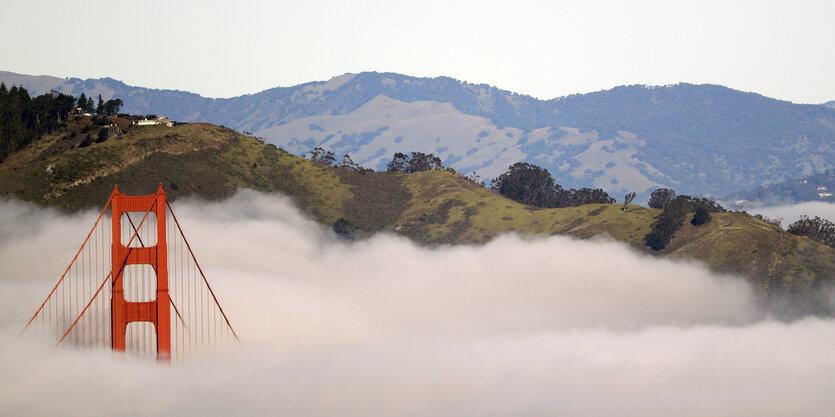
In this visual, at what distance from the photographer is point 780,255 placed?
189 metres

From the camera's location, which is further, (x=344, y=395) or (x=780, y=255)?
(x=780, y=255)

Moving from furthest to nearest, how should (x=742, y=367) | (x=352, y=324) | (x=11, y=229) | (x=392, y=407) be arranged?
(x=352, y=324) → (x=11, y=229) → (x=742, y=367) → (x=392, y=407)

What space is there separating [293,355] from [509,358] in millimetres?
39634

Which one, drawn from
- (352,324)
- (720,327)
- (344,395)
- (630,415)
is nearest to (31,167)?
(352,324)

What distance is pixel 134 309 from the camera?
9375cm

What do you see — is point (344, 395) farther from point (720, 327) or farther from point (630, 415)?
point (720, 327)

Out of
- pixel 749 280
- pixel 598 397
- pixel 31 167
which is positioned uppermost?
pixel 31 167

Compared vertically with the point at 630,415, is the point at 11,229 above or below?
above

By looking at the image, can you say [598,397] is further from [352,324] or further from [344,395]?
[352,324]

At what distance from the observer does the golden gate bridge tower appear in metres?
89.8

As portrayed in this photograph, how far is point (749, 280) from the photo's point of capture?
622 feet

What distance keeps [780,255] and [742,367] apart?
2688cm

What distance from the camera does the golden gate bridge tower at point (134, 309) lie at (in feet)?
294

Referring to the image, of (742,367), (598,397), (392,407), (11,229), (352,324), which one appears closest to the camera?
(392,407)
